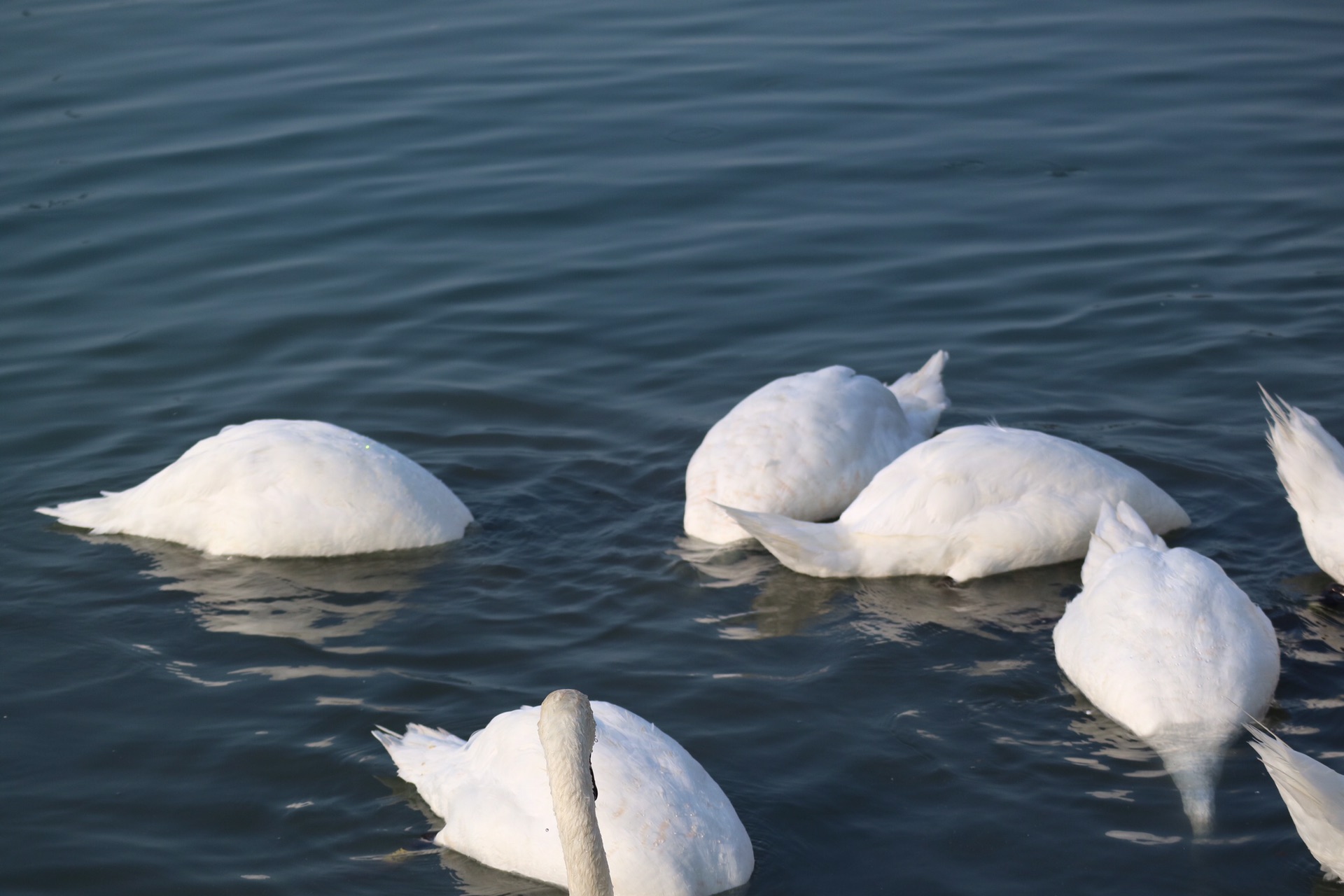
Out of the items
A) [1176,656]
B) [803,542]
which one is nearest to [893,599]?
[803,542]

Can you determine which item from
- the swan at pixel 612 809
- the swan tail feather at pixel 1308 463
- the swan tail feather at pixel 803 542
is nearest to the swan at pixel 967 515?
the swan tail feather at pixel 803 542

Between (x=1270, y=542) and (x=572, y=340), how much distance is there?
5.02 metres

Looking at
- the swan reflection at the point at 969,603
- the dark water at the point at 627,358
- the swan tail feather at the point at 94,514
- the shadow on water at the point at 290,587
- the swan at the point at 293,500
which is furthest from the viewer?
the swan tail feather at the point at 94,514

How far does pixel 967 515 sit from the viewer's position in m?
8.25

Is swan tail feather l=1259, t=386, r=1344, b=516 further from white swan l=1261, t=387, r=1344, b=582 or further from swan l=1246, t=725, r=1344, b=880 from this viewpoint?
swan l=1246, t=725, r=1344, b=880

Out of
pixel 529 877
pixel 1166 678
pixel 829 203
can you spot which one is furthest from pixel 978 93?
pixel 529 877

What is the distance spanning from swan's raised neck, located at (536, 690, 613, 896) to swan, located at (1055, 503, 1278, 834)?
2.49m

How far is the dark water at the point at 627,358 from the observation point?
6.59 metres

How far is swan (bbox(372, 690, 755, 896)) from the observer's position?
18.9 feet

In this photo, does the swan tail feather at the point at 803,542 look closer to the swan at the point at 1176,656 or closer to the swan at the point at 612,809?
the swan at the point at 1176,656

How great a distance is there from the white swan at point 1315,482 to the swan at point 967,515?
705 millimetres

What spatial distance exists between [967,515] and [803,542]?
84 centimetres

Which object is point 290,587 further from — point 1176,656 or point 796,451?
point 1176,656

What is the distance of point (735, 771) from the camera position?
22.1 feet
